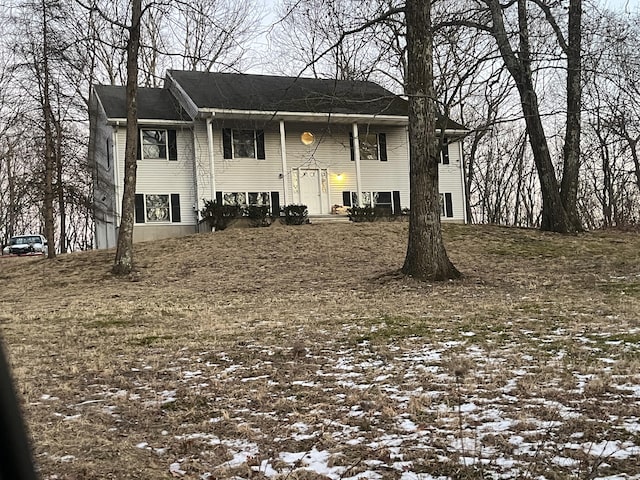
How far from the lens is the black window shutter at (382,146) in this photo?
26375 mm

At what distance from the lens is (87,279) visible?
15.5 metres

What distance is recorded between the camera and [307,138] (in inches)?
993

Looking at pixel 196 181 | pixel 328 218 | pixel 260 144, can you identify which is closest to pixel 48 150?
pixel 196 181

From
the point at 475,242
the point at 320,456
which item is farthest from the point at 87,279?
the point at 320,456

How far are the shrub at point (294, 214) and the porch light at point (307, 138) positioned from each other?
382cm

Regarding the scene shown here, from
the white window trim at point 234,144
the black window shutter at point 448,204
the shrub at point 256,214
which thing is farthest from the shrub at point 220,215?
the black window shutter at point 448,204

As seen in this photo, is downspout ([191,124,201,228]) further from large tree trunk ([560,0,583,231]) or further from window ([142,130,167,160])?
large tree trunk ([560,0,583,231])

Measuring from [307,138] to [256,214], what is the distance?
199 inches

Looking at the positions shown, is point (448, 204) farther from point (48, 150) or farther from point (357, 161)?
point (48, 150)

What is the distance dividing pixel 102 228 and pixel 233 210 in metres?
8.14

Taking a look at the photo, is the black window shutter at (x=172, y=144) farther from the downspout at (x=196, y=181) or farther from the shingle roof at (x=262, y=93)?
the shingle roof at (x=262, y=93)

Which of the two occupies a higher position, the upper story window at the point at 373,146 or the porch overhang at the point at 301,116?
the porch overhang at the point at 301,116

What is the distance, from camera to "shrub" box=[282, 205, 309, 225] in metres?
22.5

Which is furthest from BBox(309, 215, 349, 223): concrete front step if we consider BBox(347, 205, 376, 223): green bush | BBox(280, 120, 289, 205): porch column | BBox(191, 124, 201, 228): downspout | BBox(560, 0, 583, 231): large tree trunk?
BBox(560, 0, 583, 231): large tree trunk
